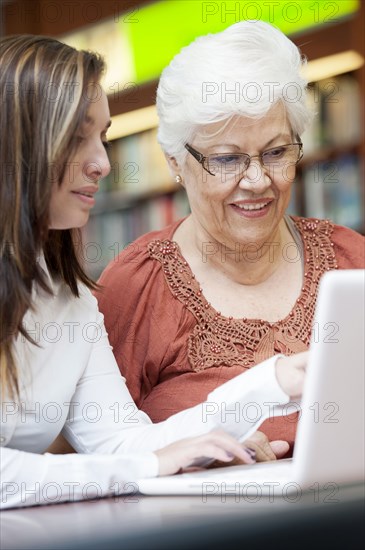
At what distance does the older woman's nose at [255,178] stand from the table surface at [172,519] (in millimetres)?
894

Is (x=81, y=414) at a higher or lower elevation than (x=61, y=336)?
lower

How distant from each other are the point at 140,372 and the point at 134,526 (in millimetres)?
1056

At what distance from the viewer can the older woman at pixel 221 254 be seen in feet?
6.10

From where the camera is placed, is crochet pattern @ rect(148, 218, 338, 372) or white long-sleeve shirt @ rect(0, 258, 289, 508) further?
crochet pattern @ rect(148, 218, 338, 372)

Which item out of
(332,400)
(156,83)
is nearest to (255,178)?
(332,400)

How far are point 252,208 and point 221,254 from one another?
0.14 m

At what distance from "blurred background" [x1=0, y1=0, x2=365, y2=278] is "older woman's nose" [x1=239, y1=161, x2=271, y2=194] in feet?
7.32

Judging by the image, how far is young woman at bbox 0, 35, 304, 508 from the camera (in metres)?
1.27

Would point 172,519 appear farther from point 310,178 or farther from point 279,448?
point 310,178

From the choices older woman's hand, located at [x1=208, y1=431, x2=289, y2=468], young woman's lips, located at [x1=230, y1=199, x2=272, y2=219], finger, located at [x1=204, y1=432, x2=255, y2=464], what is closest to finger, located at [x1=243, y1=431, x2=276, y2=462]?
older woman's hand, located at [x1=208, y1=431, x2=289, y2=468]

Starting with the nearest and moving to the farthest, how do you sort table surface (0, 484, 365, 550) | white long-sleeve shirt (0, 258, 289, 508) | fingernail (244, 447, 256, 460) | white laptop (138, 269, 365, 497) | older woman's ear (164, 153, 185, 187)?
table surface (0, 484, 365, 550), white laptop (138, 269, 365, 497), white long-sleeve shirt (0, 258, 289, 508), fingernail (244, 447, 256, 460), older woman's ear (164, 153, 185, 187)

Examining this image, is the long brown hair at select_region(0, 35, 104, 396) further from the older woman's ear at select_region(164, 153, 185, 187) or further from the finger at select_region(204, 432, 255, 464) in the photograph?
the older woman's ear at select_region(164, 153, 185, 187)

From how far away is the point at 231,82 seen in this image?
1849 millimetres

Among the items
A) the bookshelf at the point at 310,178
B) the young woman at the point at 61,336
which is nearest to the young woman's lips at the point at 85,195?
the young woman at the point at 61,336
